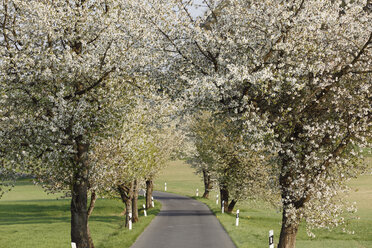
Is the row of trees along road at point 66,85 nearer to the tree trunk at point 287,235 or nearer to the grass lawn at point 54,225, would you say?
the tree trunk at point 287,235

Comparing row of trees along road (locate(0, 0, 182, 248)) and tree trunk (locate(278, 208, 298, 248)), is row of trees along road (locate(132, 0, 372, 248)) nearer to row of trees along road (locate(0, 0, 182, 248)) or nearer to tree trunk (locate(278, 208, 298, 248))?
tree trunk (locate(278, 208, 298, 248))

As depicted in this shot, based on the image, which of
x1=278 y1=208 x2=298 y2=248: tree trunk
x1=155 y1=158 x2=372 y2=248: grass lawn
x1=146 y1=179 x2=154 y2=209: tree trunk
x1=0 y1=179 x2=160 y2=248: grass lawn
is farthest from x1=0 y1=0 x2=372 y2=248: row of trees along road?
x1=146 y1=179 x2=154 y2=209: tree trunk

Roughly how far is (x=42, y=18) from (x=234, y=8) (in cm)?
651

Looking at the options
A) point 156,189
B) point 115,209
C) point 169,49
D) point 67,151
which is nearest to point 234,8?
point 169,49

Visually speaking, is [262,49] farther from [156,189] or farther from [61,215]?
[156,189]

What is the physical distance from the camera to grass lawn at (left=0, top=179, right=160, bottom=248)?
28386 mm

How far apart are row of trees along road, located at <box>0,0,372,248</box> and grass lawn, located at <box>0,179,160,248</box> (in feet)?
34.4

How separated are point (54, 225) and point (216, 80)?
34.2m

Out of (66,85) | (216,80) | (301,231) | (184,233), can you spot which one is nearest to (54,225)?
(184,233)

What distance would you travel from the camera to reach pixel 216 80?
1202 centimetres

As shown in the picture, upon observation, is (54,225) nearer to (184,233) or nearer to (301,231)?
(184,233)

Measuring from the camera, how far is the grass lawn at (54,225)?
28.4 m

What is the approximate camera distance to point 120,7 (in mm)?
16484

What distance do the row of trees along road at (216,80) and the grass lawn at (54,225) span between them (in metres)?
10.5
